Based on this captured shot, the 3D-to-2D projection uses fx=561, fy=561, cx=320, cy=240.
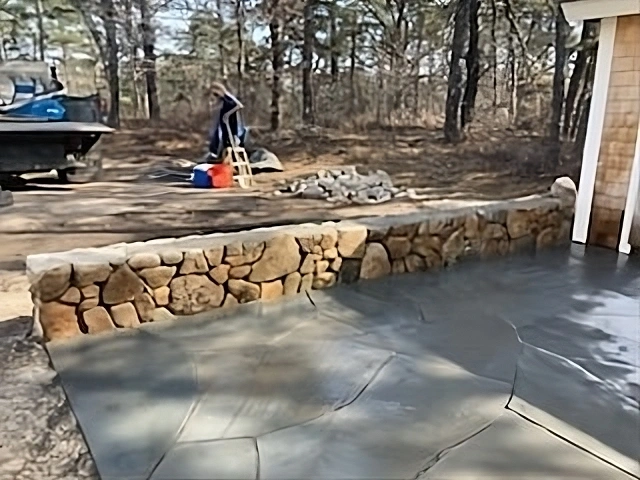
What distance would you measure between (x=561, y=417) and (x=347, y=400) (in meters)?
0.75

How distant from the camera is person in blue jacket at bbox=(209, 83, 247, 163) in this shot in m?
7.88

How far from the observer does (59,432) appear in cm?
185

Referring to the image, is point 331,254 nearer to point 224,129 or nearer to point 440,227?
point 440,227

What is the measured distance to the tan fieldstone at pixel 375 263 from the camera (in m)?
3.45

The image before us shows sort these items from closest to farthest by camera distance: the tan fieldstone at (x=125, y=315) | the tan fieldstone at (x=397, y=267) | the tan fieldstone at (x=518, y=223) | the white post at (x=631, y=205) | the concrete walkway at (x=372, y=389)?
the concrete walkway at (x=372, y=389), the tan fieldstone at (x=125, y=315), the tan fieldstone at (x=397, y=267), the tan fieldstone at (x=518, y=223), the white post at (x=631, y=205)

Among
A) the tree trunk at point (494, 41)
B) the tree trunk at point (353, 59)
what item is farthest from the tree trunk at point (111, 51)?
the tree trunk at point (494, 41)

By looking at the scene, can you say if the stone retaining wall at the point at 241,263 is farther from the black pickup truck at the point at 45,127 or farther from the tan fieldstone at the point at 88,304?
the black pickup truck at the point at 45,127

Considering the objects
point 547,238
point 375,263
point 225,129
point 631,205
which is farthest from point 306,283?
point 225,129

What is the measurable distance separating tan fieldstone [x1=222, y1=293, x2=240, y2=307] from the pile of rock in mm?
3640

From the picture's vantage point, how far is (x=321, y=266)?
328 cm

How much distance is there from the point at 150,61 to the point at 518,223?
7.03 m

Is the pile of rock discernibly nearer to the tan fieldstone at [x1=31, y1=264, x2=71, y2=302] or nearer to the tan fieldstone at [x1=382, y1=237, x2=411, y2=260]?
the tan fieldstone at [x1=382, y1=237, x2=411, y2=260]

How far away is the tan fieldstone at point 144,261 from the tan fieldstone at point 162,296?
13 cm

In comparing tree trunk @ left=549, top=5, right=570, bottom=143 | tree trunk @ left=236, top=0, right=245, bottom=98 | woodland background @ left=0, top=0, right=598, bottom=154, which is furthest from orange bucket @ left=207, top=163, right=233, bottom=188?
tree trunk @ left=549, top=5, right=570, bottom=143
